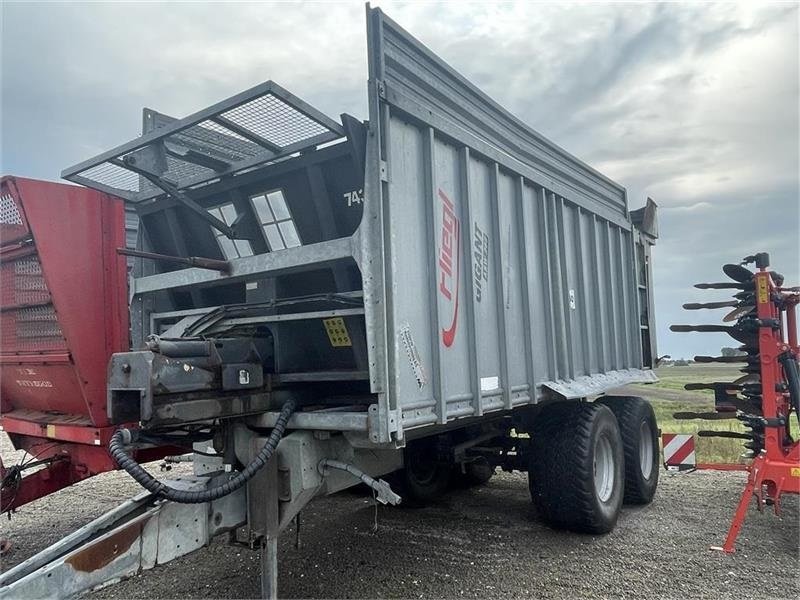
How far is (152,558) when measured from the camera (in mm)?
2979

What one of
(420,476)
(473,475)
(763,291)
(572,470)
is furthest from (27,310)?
(763,291)

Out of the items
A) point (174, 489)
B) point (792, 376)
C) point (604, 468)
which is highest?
point (792, 376)

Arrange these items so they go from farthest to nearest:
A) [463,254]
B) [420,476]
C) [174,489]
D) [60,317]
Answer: [420,476] < [60,317] < [463,254] < [174,489]

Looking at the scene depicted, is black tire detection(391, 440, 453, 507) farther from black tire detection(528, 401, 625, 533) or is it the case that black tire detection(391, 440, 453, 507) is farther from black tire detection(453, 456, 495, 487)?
black tire detection(528, 401, 625, 533)

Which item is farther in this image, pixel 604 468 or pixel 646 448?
pixel 646 448

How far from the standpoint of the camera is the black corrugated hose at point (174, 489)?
9.51 feet

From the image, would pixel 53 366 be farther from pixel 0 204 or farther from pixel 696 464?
pixel 696 464

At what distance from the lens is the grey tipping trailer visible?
3.24 m

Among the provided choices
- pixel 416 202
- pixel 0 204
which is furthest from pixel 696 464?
pixel 0 204

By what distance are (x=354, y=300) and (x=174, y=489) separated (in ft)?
4.48

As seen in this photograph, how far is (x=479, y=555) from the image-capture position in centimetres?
471

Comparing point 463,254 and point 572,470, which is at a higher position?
point 463,254

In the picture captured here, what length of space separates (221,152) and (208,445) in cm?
187

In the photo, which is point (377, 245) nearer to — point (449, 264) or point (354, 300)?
point (354, 300)
